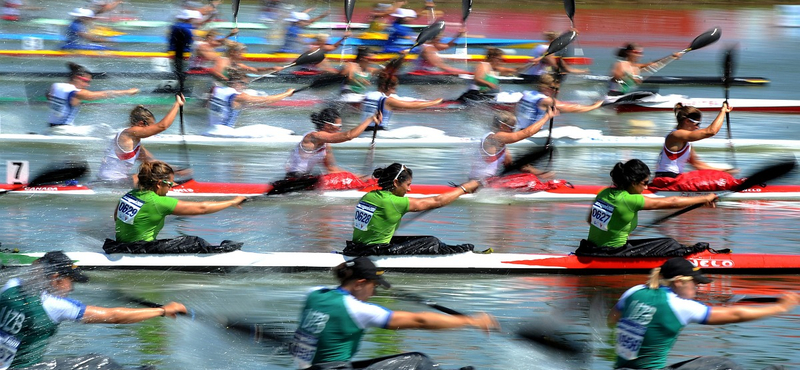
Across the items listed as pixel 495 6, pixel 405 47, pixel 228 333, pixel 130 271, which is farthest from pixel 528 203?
pixel 495 6

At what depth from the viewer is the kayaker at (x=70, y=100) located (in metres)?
14.6

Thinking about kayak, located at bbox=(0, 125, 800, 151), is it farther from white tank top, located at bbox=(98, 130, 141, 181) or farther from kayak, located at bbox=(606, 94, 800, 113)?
white tank top, located at bbox=(98, 130, 141, 181)

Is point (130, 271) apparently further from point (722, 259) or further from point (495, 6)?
point (495, 6)

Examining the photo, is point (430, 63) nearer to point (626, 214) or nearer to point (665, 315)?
point (626, 214)

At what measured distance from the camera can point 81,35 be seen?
21078 millimetres

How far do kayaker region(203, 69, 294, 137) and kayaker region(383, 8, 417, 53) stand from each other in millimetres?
6082

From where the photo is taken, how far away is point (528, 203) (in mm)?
12234

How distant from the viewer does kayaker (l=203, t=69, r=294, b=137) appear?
579 inches

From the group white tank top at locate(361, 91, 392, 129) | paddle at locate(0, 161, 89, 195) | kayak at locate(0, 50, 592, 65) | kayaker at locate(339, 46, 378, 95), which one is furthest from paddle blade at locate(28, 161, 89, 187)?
kayak at locate(0, 50, 592, 65)

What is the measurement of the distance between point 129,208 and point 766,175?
23.6 ft

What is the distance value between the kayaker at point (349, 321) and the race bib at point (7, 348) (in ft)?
5.26

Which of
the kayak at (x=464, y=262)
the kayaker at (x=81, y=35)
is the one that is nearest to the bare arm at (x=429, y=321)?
the kayak at (x=464, y=262)

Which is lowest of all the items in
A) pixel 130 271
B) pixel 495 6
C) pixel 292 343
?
pixel 130 271

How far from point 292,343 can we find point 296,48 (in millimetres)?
15631
